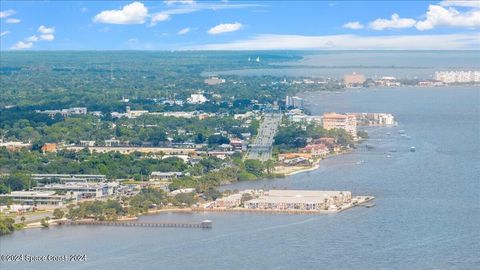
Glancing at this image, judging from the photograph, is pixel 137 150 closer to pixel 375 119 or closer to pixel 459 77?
pixel 375 119

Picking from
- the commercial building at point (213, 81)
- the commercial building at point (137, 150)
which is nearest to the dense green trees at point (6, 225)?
the commercial building at point (137, 150)

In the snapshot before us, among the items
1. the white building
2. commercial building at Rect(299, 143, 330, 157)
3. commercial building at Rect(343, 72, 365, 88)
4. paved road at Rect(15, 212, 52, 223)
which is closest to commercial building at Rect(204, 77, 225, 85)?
commercial building at Rect(343, 72, 365, 88)

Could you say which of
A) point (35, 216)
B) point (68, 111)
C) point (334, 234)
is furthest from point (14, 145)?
point (334, 234)

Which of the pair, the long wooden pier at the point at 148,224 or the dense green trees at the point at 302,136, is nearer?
the long wooden pier at the point at 148,224

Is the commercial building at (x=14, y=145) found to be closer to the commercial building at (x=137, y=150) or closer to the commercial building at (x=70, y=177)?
the commercial building at (x=137, y=150)

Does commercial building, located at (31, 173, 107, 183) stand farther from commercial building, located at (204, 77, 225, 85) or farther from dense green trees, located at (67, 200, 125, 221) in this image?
commercial building, located at (204, 77, 225, 85)

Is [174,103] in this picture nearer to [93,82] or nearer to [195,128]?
[195,128]
